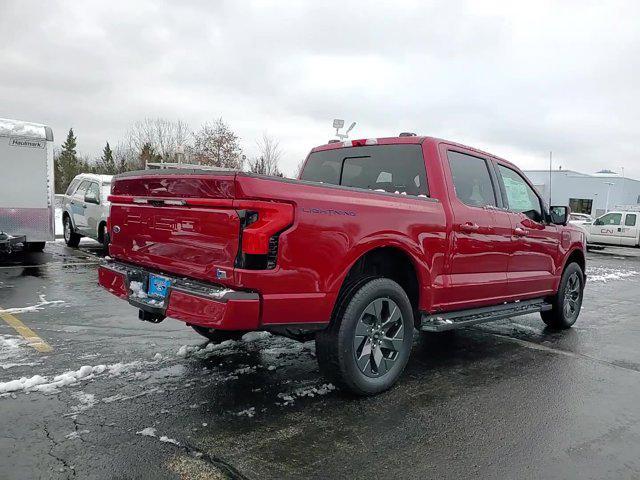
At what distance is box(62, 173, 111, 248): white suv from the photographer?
11.5 meters

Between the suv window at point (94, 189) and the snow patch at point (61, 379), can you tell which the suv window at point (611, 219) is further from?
the snow patch at point (61, 379)

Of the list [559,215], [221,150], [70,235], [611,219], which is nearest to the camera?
[559,215]

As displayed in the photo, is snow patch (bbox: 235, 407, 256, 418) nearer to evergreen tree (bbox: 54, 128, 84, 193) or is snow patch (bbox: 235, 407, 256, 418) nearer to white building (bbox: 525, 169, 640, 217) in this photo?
evergreen tree (bbox: 54, 128, 84, 193)

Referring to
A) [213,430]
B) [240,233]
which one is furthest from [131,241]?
[213,430]

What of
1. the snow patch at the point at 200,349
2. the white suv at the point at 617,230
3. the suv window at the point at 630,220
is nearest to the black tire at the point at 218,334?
the snow patch at the point at 200,349

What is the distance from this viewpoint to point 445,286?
14.7ft

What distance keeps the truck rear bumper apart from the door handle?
2169 millimetres

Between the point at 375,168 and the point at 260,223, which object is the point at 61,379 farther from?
the point at 375,168

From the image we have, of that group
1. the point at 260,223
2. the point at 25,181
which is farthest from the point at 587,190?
the point at 260,223

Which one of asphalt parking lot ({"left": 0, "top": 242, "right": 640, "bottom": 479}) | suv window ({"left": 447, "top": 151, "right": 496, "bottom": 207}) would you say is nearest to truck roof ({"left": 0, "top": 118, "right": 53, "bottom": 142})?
asphalt parking lot ({"left": 0, "top": 242, "right": 640, "bottom": 479})

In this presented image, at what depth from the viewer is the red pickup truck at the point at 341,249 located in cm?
327

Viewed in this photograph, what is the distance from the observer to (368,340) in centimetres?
391

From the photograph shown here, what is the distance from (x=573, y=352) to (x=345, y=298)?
10.2 ft

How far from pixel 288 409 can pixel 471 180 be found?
278cm
